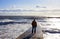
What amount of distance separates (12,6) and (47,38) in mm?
22036

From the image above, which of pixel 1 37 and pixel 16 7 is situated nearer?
pixel 1 37

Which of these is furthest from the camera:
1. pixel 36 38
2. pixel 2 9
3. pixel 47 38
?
pixel 2 9

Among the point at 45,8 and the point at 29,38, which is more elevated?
the point at 29,38

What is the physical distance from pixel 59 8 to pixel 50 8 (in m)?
2.04

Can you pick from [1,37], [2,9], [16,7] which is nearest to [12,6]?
[16,7]

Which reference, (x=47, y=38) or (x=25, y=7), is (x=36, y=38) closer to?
(x=47, y=38)

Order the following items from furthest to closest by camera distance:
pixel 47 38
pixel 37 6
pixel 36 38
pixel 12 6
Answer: pixel 37 6, pixel 12 6, pixel 47 38, pixel 36 38

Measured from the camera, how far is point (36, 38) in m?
5.07

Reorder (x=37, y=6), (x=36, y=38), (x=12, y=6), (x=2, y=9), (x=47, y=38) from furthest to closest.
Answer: (x=37, y=6) → (x=12, y=6) → (x=2, y=9) → (x=47, y=38) → (x=36, y=38)

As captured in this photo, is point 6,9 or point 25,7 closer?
point 6,9

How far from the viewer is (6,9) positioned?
28.7 metres

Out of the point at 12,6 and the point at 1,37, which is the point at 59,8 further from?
the point at 1,37

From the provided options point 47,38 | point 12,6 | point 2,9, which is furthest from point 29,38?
point 12,6

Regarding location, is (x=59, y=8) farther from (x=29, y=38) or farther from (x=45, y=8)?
(x=29, y=38)
